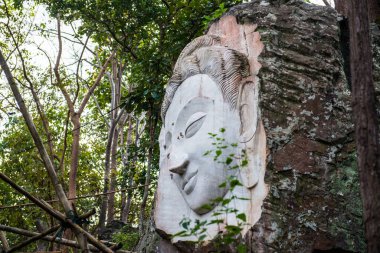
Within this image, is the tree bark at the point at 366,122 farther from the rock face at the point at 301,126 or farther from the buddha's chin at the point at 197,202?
the buddha's chin at the point at 197,202

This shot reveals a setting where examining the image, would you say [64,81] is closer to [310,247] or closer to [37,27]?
[37,27]

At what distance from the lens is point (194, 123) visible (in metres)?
4.76

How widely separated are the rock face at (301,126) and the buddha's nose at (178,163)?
62 cm

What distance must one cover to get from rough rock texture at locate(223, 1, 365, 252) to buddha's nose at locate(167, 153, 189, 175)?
667 millimetres

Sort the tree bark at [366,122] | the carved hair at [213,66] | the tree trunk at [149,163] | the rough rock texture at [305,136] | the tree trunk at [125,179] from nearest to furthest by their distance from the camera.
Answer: the tree bark at [366,122], the rough rock texture at [305,136], the carved hair at [213,66], the tree trunk at [149,163], the tree trunk at [125,179]

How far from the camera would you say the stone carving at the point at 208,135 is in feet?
14.5

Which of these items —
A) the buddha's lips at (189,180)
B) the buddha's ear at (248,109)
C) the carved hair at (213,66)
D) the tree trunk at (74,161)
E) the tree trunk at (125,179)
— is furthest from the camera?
the tree trunk at (74,161)

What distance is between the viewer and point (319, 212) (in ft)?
14.0

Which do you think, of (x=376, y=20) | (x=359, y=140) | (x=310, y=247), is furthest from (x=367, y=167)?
(x=376, y=20)

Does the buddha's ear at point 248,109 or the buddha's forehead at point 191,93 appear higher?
the buddha's forehead at point 191,93

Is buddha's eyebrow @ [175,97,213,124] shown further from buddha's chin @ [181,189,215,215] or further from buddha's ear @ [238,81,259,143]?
buddha's chin @ [181,189,215,215]

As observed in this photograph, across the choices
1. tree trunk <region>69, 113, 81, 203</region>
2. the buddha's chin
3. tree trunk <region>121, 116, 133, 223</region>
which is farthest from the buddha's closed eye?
tree trunk <region>69, 113, 81, 203</region>

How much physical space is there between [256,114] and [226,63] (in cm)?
51

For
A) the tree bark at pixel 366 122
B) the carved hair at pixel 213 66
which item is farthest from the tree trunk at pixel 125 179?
the tree bark at pixel 366 122
